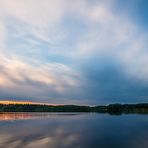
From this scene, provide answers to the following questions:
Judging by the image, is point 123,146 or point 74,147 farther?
point 123,146

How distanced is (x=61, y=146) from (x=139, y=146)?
1084 cm

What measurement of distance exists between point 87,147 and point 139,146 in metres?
7.42

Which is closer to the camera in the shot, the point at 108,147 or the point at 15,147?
the point at 15,147

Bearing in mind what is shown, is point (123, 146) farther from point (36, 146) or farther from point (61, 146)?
point (36, 146)

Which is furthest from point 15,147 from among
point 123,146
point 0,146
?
point 123,146

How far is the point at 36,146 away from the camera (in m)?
31.3

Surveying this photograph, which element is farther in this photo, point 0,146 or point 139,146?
point 139,146

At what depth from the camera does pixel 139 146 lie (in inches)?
1324

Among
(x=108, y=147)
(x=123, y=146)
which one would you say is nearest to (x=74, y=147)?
(x=108, y=147)

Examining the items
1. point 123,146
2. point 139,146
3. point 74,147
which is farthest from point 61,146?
point 139,146

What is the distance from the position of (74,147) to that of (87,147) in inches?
73.6

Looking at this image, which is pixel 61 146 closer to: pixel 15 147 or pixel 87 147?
pixel 87 147

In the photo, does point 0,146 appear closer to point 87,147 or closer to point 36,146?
point 36,146

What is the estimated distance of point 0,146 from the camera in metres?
30.5
